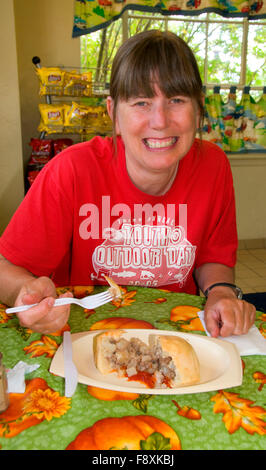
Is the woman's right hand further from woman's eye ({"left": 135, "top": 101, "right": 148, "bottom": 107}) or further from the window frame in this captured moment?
the window frame

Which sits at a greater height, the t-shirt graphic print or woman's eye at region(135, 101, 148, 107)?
woman's eye at region(135, 101, 148, 107)

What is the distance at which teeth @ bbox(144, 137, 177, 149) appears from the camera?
1070 millimetres

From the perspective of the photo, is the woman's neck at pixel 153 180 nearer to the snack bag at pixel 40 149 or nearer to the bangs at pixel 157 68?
the bangs at pixel 157 68

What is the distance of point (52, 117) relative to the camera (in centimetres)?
275

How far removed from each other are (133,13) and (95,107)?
109cm

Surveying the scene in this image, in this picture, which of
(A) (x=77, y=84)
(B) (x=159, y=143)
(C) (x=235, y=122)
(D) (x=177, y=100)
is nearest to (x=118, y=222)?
(B) (x=159, y=143)

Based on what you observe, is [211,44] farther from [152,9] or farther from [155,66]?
[155,66]

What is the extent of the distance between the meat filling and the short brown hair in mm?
599

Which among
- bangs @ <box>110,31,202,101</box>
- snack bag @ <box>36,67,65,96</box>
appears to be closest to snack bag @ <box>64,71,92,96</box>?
snack bag @ <box>36,67,65,96</box>

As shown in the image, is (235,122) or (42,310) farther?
(235,122)

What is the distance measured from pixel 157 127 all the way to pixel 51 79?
1938mm

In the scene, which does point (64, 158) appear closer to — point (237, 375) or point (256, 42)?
point (237, 375)

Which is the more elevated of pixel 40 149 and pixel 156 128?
pixel 156 128

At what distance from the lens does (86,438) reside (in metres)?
0.55
